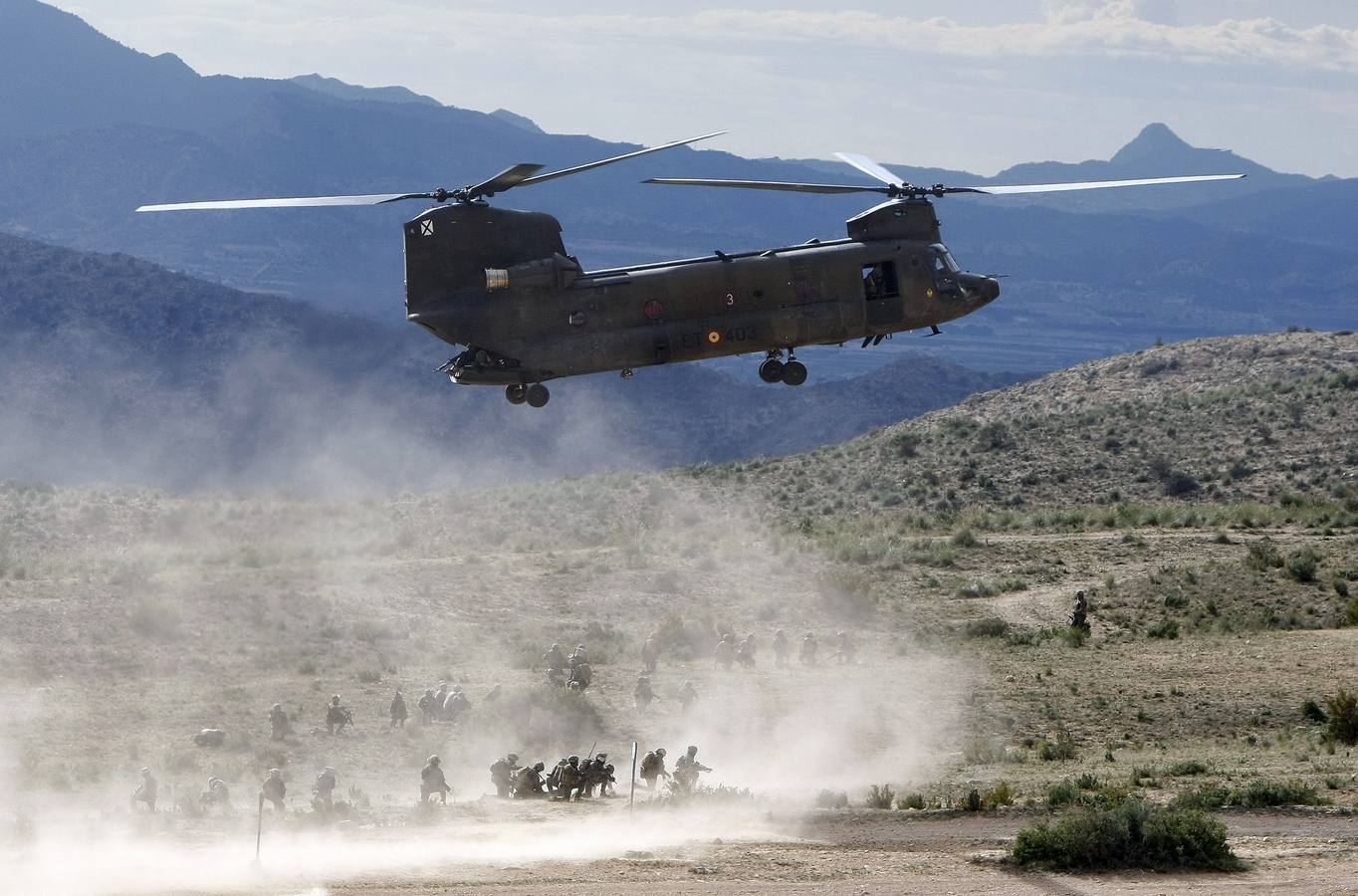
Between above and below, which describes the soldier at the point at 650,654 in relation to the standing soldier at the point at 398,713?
Result: above

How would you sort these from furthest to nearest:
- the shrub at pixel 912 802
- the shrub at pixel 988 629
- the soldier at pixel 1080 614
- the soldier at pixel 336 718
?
the shrub at pixel 988 629, the soldier at pixel 1080 614, the soldier at pixel 336 718, the shrub at pixel 912 802

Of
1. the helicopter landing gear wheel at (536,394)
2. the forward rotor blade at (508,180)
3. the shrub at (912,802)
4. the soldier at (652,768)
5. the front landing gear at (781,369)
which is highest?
the forward rotor blade at (508,180)

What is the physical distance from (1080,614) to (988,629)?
2062mm

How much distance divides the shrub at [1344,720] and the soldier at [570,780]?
12054mm

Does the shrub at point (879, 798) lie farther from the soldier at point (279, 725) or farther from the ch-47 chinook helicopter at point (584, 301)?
the soldier at point (279, 725)

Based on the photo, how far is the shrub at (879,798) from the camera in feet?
75.7

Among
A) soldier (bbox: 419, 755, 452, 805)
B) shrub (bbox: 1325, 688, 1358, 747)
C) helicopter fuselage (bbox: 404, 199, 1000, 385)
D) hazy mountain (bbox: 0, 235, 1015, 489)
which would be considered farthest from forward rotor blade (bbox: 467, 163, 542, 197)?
hazy mountain (bbox: 0, 235, 1015, 489)

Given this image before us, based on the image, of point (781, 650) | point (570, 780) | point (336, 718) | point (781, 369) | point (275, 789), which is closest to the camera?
point (275, 789)

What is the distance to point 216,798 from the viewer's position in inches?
945

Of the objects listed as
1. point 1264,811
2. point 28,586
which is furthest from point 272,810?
point 28,586

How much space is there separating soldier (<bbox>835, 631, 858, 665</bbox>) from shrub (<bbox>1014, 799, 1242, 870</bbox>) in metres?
14.7

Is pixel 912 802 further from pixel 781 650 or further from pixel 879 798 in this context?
pixel 781 650

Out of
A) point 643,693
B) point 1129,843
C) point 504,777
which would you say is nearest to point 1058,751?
point 1129,843

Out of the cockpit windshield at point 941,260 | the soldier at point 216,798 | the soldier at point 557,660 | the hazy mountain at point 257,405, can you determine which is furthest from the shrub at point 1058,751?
the hazy mountain at point 257,405
